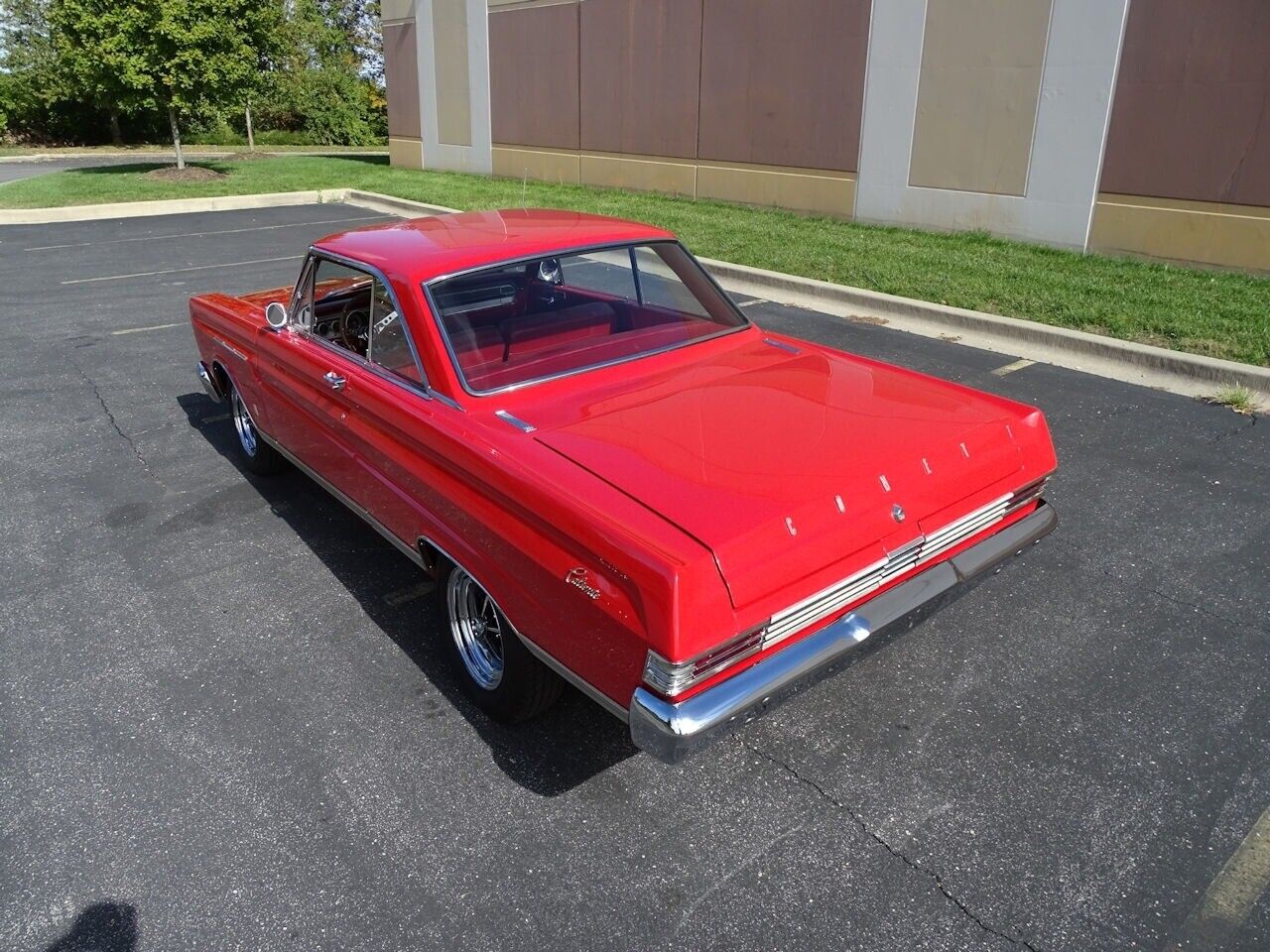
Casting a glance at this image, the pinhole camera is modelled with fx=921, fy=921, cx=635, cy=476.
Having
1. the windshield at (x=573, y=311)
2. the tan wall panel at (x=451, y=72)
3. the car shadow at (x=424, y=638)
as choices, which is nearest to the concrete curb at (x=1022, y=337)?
the windshield at (x=573, y=311)

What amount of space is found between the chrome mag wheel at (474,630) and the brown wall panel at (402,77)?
22.2m

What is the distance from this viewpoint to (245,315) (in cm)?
516

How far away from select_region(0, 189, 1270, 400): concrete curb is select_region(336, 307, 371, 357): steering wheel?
547cm

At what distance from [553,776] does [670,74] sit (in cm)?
1547

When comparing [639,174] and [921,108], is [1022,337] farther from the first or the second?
[639,174]

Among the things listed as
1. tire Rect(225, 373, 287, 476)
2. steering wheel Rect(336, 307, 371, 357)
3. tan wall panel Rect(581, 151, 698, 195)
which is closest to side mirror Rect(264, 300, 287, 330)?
steering wheel Rect(336, 307, 371, 357)

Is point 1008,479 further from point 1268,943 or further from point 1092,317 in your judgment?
point 1092,317

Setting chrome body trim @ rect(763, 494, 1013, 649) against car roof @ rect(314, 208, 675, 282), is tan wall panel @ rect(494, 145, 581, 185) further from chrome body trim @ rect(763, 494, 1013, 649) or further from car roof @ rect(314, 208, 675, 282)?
chrome body trim @ rect(763, 494, 1013, 649)

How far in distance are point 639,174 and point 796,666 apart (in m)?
16.1

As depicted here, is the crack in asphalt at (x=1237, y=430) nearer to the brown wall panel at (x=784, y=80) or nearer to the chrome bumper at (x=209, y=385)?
the chrome bumper at (x=209, y=385)

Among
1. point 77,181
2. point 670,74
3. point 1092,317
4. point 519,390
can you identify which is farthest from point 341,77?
point 519,390

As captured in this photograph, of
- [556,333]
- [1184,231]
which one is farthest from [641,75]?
[556,333]

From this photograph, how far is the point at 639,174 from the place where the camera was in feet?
57.2

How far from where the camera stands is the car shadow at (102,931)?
247cm
